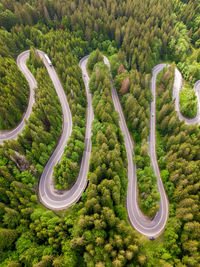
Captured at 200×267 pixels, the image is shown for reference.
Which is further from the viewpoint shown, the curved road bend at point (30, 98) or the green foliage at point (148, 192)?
the curved road bend at point (30, 98)

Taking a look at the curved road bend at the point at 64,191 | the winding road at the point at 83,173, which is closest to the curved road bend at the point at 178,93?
the winding road at the point at 83,173

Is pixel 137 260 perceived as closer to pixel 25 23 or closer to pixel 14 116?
pixel 14 116

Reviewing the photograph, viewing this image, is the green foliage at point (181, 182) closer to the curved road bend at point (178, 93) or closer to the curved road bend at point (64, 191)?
the curved road bend at point (178, 93)

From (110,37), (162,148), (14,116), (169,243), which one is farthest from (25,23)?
(169,243)

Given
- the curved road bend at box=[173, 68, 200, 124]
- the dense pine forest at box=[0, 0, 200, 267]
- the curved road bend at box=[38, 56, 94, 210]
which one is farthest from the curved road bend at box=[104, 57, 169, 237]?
the curved road bend at box=[173, 68, 200, 124]

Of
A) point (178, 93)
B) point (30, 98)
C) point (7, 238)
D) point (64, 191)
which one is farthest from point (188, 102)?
point (7, 238)

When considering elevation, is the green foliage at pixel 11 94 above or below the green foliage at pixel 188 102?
below

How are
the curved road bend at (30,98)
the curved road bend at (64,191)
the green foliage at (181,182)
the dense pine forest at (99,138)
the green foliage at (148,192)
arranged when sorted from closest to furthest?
1. the dense pine forest at (99,138)
2. the green foliage at (181,182)
3. the green foliage at (148,192)
4. the curved road bend at (64,191)
5. the curved road bend at (30,98)

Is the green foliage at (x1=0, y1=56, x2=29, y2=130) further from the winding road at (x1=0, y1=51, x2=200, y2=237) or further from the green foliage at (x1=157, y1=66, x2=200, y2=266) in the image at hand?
the green foliage at (x1=157, y1=66, x2=200, y2=266)
